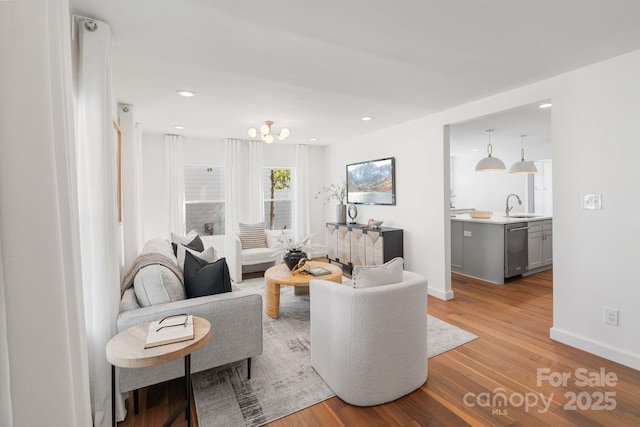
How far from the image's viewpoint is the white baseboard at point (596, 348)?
7.84 ft

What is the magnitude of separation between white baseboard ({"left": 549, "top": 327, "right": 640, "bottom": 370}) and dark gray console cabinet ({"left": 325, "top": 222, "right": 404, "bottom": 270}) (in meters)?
2.08

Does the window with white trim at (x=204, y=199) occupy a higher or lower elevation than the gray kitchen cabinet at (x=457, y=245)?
higher

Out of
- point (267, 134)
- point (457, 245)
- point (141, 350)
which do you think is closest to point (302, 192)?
point (267, 134)

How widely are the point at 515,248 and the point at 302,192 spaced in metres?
3.91

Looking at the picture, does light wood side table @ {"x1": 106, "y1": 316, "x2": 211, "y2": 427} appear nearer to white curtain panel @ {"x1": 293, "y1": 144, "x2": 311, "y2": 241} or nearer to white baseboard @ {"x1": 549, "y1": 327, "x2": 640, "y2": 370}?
white baseboard @ {"x1": 549, "y1": 327, "x2": 640, "y2": 370}

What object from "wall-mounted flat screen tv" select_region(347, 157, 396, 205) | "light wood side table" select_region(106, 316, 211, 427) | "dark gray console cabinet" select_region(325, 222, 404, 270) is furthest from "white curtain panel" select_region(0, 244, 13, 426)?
"wall-mounted flat screen tv" select_region(347, 157, 396, 205)

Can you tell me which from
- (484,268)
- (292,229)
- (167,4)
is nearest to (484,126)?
(484,268)


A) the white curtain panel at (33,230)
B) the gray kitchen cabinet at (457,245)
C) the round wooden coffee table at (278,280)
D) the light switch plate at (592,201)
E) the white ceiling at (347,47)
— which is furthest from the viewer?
the gray kitchen cabinet at (457,245)

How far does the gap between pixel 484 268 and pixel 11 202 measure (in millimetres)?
5251

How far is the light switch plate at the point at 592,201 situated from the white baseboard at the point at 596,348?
1146 millimetres

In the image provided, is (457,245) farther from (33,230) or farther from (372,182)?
(33,230)

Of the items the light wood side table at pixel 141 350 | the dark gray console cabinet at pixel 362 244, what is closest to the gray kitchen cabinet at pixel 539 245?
the dark gray console cabinet at pixel 362 244

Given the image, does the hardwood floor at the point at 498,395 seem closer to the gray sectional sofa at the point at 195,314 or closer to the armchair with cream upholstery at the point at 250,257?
the gray sectional sofa at the point at 195,314

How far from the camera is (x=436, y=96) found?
3.33 metres
